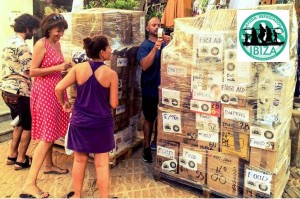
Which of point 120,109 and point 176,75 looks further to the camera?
point 120,109

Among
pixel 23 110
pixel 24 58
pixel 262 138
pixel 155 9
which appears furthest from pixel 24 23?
pixel 155 9

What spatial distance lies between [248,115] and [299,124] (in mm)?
1720

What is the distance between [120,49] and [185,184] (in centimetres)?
200

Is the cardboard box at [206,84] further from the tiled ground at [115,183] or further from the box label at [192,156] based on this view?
the tiled ground at [115,183]

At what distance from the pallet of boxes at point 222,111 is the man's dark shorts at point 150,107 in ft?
2.23

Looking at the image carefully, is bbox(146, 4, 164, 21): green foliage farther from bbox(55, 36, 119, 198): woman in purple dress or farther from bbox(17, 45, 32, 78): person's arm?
bbox(55, 36, 119, 198): woman in purple dress

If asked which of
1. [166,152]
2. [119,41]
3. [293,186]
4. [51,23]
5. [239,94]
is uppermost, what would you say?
[51,23]

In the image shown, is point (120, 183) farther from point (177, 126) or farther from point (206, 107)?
point (206, 107)

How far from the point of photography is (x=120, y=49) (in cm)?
457

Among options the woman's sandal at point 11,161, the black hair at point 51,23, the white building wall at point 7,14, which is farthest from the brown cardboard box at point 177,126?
the white building wall at point 7,14

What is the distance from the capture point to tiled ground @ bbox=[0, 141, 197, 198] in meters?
3.98

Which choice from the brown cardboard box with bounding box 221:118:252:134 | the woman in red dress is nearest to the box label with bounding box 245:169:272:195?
the brown cardboard box with bounding box 221:118:252:134

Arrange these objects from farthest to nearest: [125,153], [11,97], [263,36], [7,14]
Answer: [7,14], [125,153], [11,97], [263,36]

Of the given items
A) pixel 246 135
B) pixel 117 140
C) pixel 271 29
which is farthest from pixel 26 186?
pixel 271 29
